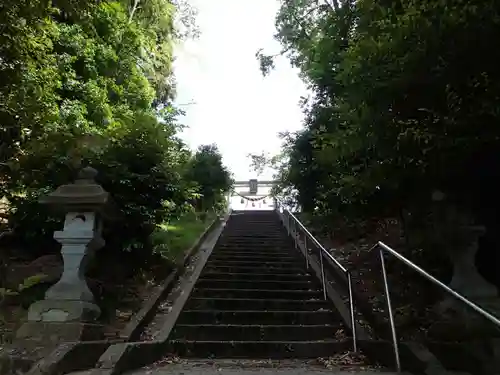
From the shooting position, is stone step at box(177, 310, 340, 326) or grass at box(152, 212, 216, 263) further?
grass at box(152, 212, 216, 263)

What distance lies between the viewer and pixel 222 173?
1445cm

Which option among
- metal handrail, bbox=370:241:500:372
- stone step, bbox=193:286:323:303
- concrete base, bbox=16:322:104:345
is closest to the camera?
metal handrail, bbox=370:241:500:372

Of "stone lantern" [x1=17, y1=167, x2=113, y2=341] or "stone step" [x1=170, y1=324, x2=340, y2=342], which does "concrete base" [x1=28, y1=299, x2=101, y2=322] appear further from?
"stone step" [x1=170, y1=324, x2=340, y2=342]

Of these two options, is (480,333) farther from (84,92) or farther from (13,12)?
(84,92)

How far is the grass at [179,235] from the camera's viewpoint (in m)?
7.02

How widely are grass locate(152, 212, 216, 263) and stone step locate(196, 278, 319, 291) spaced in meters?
0.77

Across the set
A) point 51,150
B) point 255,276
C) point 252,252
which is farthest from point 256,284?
point 51,150

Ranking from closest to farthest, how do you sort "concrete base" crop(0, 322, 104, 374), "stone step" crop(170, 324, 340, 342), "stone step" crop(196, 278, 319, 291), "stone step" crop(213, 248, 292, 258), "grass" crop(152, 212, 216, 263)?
"concrete base" crop(0, 322, 104, 374)
"stone step" crop(170, 324, 340, 342)
"stone step" crop(196, 278, 319, 291)
"grass" crop(152, 212, 216, 263)
"stone step" crop(213, 248, 292, 258)

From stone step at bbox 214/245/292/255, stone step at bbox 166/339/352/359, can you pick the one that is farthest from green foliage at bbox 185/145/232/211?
stone step at bbox 166/339/352/359

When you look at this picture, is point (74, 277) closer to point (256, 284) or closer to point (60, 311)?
point (60, 311)

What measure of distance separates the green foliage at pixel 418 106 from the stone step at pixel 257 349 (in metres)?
1.53

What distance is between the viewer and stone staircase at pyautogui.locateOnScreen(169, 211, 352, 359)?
4.29m

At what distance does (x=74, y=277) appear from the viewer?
4238 millimetres

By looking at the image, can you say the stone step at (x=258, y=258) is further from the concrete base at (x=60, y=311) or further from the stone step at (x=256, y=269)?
the concrete base at (x=60, y=311)
